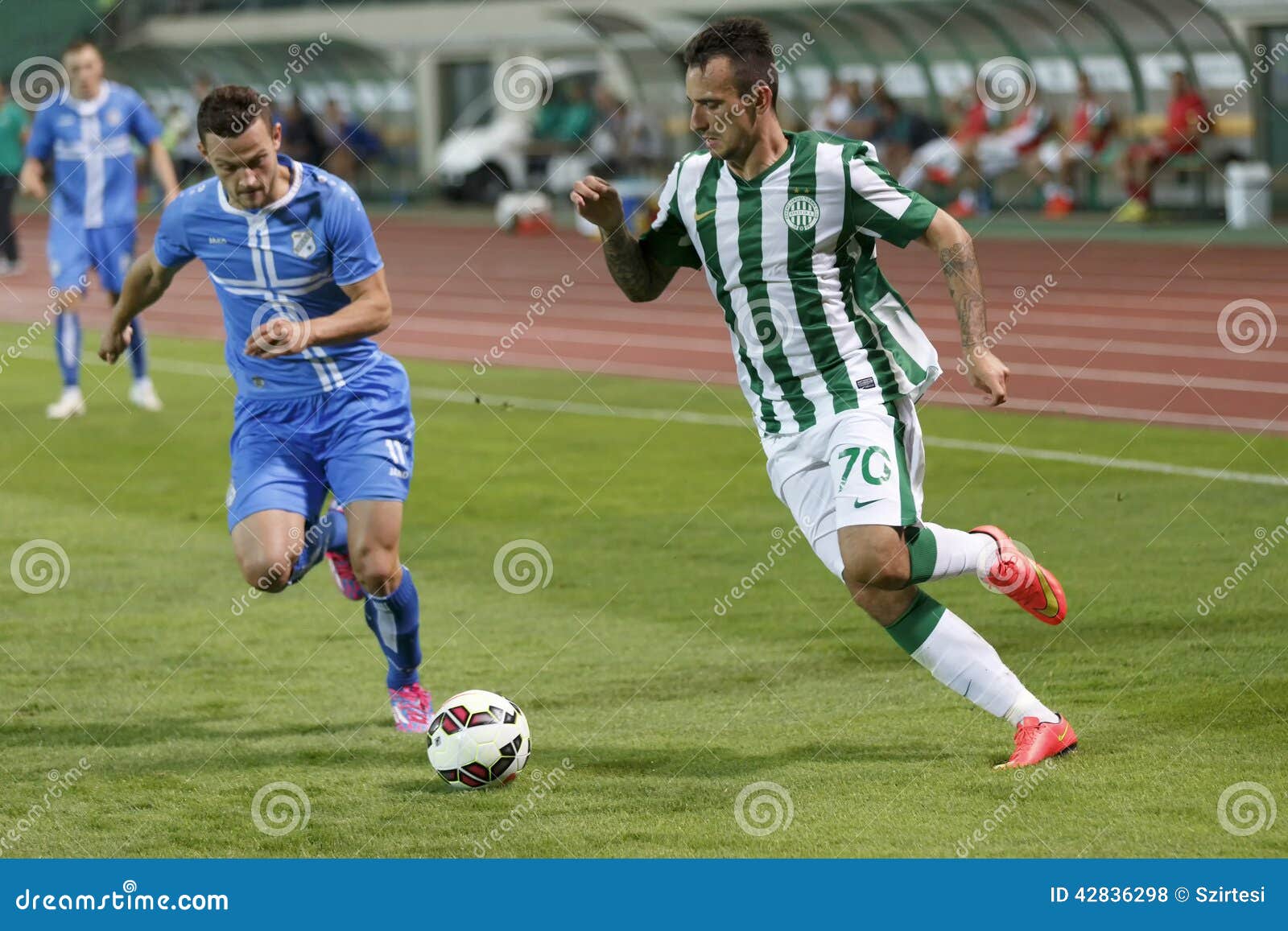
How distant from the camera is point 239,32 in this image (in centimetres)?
4125

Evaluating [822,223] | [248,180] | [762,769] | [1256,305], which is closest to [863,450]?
[822,223]

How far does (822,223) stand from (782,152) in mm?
269

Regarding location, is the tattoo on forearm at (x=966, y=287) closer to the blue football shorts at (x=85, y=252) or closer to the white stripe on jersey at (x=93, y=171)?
the blue football shorts at (x=85, y=252)

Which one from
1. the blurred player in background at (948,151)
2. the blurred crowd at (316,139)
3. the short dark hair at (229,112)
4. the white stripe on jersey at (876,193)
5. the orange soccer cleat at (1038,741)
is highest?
the white stripe on jersey at (876,193)

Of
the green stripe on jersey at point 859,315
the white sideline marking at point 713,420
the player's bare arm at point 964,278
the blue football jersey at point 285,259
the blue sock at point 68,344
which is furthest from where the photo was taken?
the blue sock at point 68,344

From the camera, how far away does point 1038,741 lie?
17.6ft

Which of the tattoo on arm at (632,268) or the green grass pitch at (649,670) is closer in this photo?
the green grass pitch at (649,670)

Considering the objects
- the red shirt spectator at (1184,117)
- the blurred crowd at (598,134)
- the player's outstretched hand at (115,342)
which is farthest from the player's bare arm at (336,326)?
the blurred crowd at (598,134)

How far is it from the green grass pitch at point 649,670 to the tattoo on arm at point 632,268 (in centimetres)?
148

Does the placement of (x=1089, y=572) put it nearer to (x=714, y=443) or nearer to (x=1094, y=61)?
(x=714, y=443)

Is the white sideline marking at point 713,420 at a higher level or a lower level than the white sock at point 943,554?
lower

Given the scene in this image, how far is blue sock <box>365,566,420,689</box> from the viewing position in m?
6.26

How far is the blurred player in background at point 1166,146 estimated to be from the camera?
22719 mm

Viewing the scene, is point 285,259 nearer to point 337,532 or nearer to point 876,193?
point 337,532
